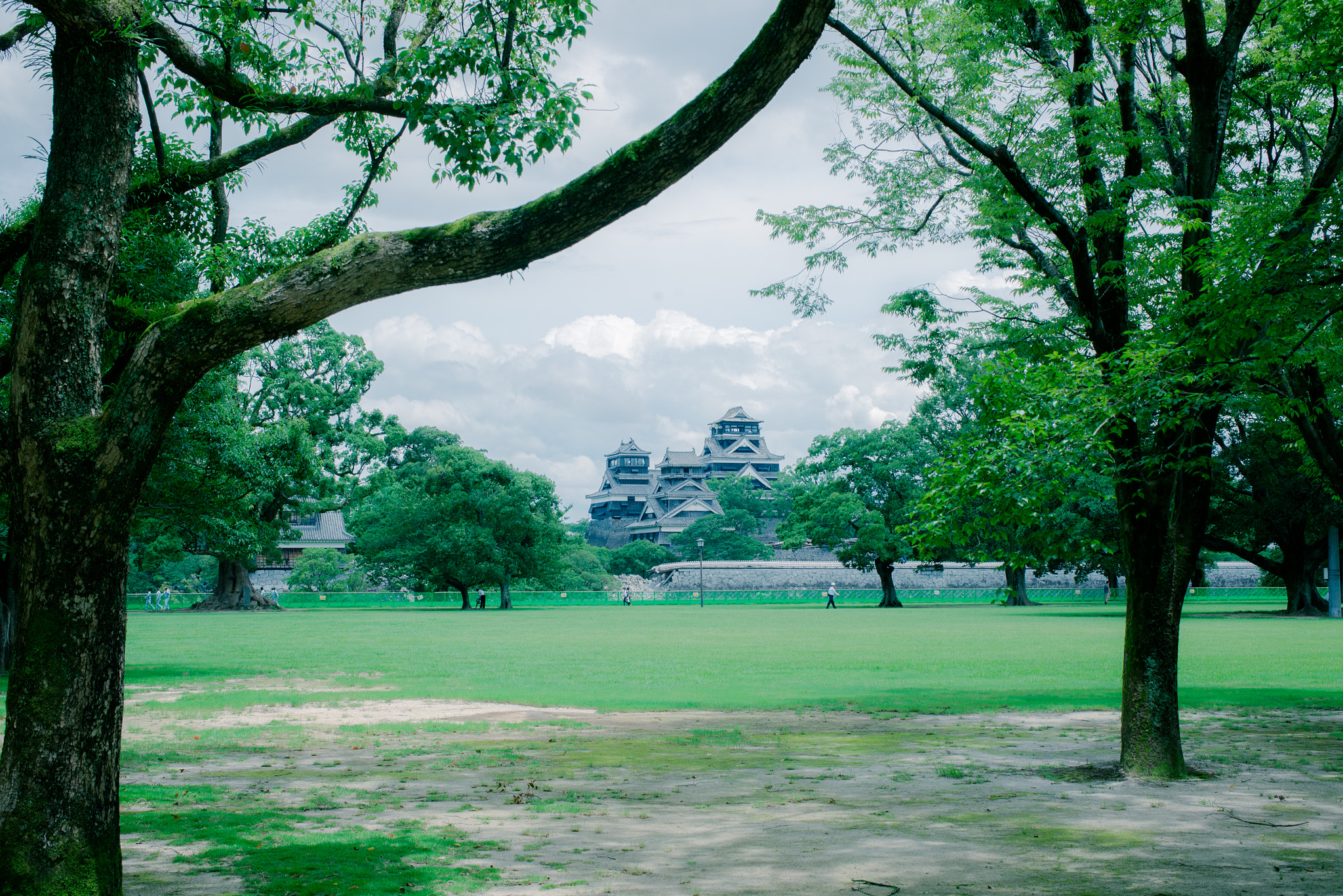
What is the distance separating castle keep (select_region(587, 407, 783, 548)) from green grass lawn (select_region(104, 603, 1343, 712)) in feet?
190

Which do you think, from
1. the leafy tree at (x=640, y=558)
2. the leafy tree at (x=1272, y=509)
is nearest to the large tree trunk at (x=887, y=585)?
the leafy tree at (x=1272, y=509)

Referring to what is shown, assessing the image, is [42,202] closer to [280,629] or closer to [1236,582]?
[280,629]

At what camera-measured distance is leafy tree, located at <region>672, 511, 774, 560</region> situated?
7775cm

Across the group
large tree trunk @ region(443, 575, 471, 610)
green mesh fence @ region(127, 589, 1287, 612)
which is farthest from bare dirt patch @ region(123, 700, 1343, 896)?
green mesh fence @ region(127, 589, 1287, 612)

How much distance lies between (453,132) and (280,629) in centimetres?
3095

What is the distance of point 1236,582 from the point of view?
252 ft

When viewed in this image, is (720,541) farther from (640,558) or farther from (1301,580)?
(1301,580)

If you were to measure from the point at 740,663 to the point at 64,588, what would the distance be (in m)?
16.3

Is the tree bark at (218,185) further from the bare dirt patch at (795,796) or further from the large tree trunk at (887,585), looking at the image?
the large tree trunk at (887,585)

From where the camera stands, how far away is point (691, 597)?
229 ft

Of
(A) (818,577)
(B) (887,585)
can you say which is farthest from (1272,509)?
(A) (818,577)

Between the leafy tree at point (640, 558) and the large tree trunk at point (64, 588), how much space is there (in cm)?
7723

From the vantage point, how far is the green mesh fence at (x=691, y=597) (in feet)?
203

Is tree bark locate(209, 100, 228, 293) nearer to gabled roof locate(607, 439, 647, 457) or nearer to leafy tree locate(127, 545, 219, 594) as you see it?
leafy tree locate(127, 545, 219, 594)
